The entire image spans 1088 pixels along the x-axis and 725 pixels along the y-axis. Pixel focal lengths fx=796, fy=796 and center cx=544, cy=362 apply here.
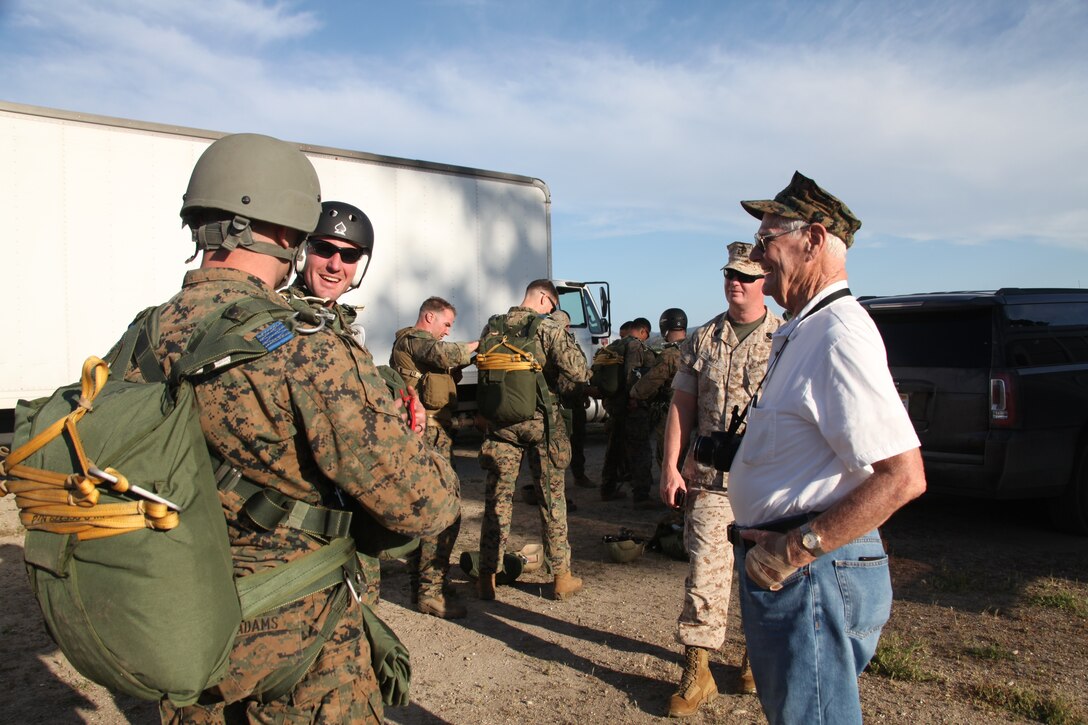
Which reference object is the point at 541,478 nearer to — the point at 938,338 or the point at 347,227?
the point at 347,227

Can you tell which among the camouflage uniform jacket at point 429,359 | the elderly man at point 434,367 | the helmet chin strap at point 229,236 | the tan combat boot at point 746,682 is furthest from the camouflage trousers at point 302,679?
the camouflage uniform jacket at point 429,359

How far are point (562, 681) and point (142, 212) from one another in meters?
7.15

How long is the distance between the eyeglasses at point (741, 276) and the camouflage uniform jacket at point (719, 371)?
0.22 metres

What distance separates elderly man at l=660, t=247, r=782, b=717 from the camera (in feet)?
11.9

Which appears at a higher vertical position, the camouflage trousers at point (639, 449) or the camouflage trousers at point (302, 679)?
the camouflage trousers at point (302, 679)

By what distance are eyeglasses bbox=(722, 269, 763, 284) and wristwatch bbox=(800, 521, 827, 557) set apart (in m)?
2.12

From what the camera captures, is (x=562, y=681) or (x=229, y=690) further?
(x=562, y=681)

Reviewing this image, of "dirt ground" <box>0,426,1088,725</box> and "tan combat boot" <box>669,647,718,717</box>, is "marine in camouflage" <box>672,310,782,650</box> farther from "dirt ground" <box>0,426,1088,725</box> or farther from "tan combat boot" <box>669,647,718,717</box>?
"dirt ground" <box>0,426,1088,725</box>

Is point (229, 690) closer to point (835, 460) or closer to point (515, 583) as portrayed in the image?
point (835, 460)

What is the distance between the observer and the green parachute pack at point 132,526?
60.4 inches

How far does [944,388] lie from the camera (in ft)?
20.4

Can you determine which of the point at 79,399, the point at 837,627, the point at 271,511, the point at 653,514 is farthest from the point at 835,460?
the point at 653,514

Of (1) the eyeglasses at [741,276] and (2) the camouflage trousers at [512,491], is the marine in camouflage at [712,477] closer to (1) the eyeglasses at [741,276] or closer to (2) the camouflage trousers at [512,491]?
(1) the eyeglasses at [741,276]

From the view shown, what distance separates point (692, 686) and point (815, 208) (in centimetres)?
238
